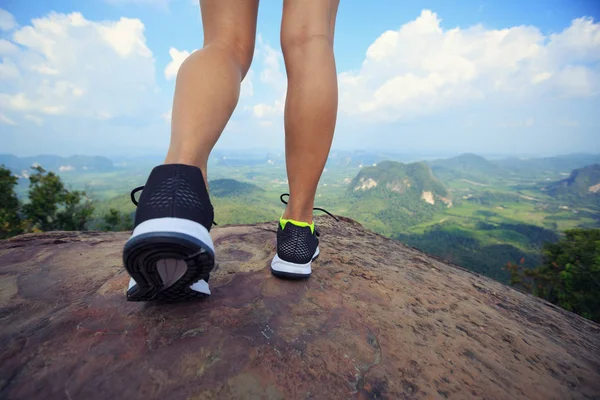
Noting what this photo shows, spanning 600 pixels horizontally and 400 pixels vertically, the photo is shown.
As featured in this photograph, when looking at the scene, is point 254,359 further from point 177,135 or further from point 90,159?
point 90,159

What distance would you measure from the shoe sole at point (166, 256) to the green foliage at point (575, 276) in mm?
16039

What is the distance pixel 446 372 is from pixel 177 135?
119 centimetres

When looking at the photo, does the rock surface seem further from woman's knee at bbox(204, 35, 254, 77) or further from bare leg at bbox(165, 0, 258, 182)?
woman's knee at bbox(204, 35, 254, 77)

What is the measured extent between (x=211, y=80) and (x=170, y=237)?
628 mm

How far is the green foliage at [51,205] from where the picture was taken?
12.4 m

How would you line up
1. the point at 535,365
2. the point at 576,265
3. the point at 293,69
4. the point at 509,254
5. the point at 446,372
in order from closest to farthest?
the point at 446,372
the point at 535,365
the point at 293,69
the point at 576,265
the point at 509,254

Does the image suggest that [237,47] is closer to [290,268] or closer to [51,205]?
[290,268]

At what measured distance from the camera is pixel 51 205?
507 inches

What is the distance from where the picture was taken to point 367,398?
785 millimetres

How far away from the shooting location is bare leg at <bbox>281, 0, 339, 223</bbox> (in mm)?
1135

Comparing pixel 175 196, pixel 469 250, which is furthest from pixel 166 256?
pixel 469 250

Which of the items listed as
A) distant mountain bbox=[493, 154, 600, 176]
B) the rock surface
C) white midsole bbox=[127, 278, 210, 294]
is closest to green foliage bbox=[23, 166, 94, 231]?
the rock surface

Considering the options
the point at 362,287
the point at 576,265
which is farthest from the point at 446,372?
the point at 576,265

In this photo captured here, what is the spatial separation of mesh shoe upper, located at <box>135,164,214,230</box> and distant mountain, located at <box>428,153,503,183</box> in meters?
166
